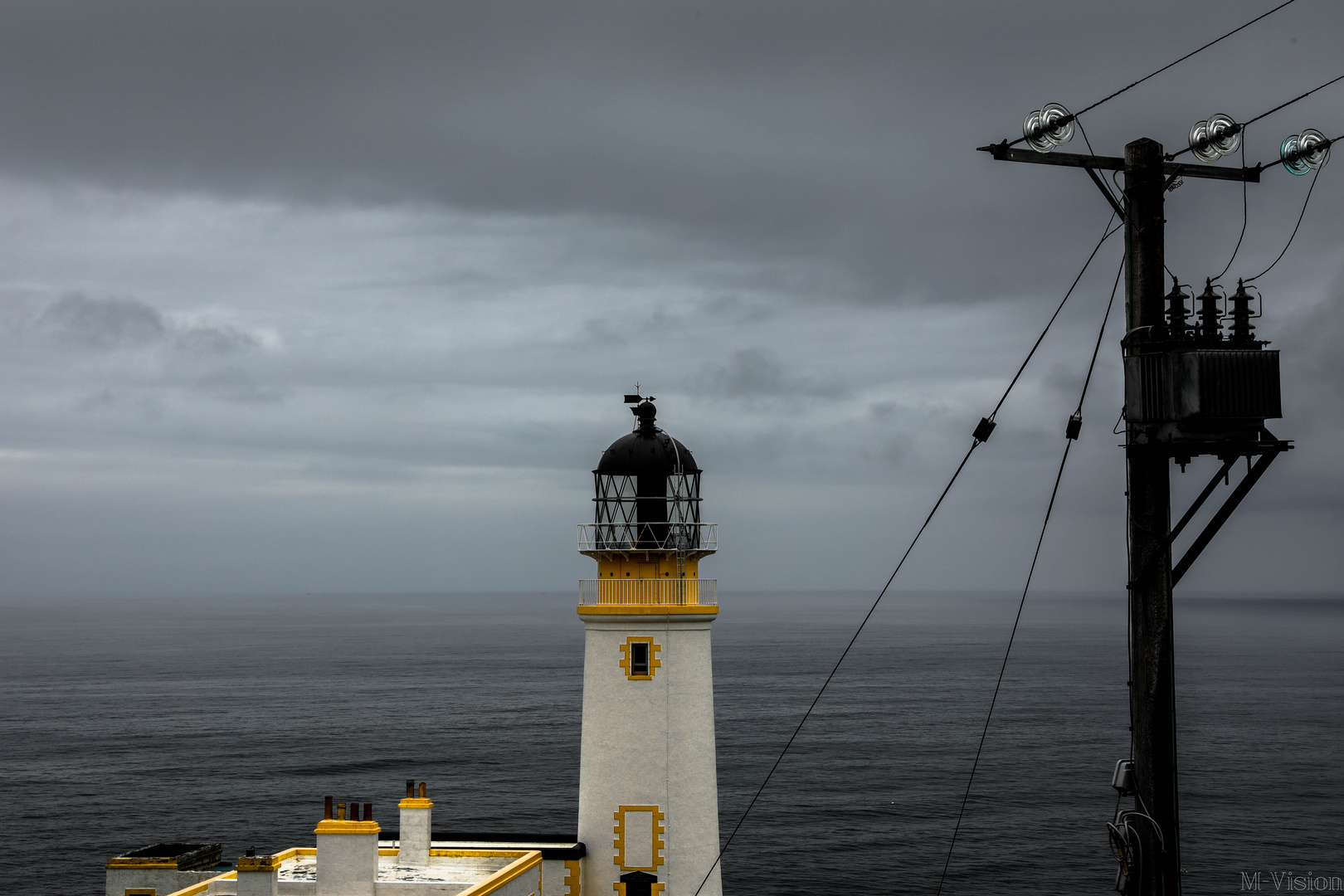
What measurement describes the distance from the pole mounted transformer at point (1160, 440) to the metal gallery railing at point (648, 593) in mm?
15612

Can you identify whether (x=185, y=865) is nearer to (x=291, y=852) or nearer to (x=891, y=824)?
(x=291, y=852)

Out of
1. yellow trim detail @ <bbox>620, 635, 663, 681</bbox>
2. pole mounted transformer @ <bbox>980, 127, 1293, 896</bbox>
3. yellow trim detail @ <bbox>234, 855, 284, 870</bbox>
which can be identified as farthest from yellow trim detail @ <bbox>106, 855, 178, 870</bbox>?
pole mounted transformer @ <bbox>980, 127, 1293, 896</bbox>

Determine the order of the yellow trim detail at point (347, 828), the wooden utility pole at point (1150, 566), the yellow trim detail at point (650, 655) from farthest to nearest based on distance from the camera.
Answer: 1. the yellow trim detail at point (650, 655)
2. the yellow trim detail at point (347, 828)
3. the wooden utility pole at point (1150, 566)

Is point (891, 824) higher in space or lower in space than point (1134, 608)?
lower

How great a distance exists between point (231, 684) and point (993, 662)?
10142 cm

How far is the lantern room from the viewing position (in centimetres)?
2608

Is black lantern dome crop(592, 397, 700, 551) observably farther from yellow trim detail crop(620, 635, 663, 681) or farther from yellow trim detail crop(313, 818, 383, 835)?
yellow trim detail crop(313, 818, 383, 835)

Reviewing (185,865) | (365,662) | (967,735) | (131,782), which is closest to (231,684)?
(365,662)

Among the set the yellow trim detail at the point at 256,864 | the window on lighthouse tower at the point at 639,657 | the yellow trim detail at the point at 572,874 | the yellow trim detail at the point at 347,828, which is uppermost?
the window on lighthouse tower at the point at 639,657

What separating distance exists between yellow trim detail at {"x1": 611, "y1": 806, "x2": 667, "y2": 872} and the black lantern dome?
213 inches

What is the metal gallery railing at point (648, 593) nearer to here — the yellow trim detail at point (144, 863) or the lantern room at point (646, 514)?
the lantern room at point (646, 514)

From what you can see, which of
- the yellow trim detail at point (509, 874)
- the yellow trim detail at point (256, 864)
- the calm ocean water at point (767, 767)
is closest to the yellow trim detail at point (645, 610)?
the yellow trim detail at point (509, 874)

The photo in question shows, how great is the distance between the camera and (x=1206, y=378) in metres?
10.3

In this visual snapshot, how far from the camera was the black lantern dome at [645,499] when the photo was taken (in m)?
26.2
